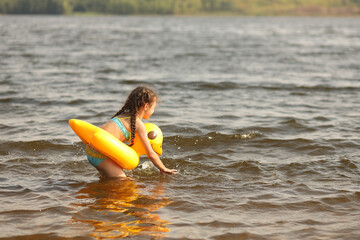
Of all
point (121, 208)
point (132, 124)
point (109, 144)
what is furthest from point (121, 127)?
point (121, 208)

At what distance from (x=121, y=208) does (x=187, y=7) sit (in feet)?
582

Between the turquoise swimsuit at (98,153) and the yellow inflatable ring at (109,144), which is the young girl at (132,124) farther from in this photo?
the yellow inflatable ring at (109,144)

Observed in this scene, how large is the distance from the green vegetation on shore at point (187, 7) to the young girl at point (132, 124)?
5614 inches

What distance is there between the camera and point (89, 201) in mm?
5852

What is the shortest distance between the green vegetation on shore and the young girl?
142585 millimetres

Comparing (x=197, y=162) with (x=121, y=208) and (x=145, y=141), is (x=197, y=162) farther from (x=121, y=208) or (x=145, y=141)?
(x=121, y=208)

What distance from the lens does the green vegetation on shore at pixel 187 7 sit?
460 ft

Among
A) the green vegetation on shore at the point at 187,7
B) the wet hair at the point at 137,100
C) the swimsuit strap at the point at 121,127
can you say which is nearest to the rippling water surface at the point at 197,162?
the swimsuit strap at the point at 121,127

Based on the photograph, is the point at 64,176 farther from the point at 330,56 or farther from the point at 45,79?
the point at 330,56

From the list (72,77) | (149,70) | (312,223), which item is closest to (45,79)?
(72,77)

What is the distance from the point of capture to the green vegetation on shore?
140125mm

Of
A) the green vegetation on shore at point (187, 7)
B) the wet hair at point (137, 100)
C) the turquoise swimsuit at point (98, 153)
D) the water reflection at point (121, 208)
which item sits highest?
the green vegetation on shore at point (187, 7)

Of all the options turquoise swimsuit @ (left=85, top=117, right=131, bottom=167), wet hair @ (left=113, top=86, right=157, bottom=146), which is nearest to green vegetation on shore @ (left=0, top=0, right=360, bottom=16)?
turquoise swimsuit @ (left=85, top=117, right=131, bottom=167)

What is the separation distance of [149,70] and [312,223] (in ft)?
47.2
